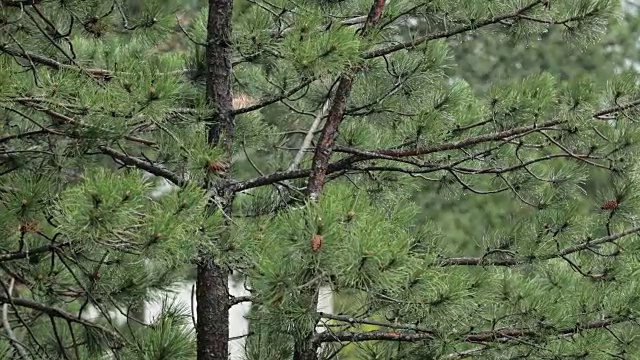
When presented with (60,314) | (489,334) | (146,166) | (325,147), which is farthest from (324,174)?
(60,314)

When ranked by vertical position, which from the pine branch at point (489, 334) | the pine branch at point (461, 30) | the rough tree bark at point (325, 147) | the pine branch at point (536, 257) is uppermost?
the pine branch at point (461, 30)

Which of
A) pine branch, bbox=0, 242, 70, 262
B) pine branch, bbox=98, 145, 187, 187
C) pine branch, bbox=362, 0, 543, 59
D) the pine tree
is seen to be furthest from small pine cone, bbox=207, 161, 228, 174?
pine branch, bbox=362, 0, 543, 59

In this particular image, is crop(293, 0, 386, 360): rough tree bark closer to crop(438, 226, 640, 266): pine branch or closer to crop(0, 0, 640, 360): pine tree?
crop(0, 0, 640, 360): pine tree

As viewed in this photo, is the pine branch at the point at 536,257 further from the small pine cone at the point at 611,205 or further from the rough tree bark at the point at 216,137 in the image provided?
the rough tree bark at the point at 216,137

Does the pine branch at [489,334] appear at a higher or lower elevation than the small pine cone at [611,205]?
lower

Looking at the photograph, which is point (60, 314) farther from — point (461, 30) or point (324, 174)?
point (461, 30)

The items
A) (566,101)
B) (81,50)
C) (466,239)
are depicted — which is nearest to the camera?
(566,101)

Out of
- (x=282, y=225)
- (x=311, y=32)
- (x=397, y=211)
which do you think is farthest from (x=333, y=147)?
(x=282, y=225)

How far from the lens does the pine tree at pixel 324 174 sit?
6.84 ft

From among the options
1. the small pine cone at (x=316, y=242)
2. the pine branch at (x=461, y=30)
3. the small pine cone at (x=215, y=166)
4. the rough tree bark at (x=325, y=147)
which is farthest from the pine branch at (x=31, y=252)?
the pine branch at (x=461, y=30)

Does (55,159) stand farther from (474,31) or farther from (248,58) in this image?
(474,31)

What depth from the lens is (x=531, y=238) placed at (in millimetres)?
2656

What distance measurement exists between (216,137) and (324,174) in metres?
0.31

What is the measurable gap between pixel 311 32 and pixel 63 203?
68 cm
